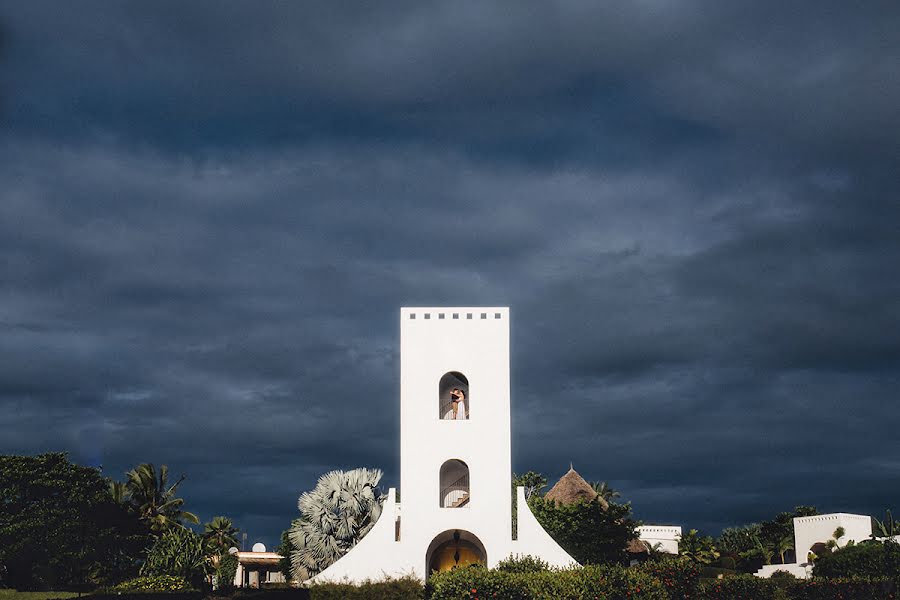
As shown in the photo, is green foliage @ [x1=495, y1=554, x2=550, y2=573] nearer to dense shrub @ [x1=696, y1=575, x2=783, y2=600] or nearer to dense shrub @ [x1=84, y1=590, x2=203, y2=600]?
dense shrub @ [x1=696, y1=575, x2=783, y2=600]

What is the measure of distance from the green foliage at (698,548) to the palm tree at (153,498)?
1189 inches

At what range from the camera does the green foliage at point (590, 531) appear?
36.2 m

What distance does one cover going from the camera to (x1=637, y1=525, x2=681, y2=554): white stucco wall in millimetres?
66938

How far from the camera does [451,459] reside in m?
29.9

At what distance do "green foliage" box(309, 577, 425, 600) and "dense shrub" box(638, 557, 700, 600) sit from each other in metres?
6.93

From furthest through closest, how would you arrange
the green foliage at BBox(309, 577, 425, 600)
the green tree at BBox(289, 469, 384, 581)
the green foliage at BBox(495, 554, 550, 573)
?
the green tree at BBox(289, 469, 384, 581), the green foliage at BBox(495, 554, 550, 573), the green foliage at BBox(309, 577, 425, 600)

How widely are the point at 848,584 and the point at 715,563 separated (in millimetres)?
34165

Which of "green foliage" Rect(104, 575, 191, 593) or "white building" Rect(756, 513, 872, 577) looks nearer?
"green foliage" Rect(104, 575, 191, 593)

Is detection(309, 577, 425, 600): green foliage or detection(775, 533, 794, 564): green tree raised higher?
detection(775, 533, 794, 564): green tree

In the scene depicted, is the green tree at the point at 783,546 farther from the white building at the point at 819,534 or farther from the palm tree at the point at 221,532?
the palm tree at the point at 221,532

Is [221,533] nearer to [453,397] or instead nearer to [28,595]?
[28,595]

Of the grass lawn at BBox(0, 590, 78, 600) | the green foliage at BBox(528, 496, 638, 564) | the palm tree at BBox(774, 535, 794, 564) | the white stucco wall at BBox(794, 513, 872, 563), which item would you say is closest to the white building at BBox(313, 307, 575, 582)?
the green foliage at BBox(528, 496, 638, 564)

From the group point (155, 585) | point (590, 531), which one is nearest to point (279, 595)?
point (155, 585)

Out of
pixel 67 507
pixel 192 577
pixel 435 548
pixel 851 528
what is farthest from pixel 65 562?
pixel 851 528
